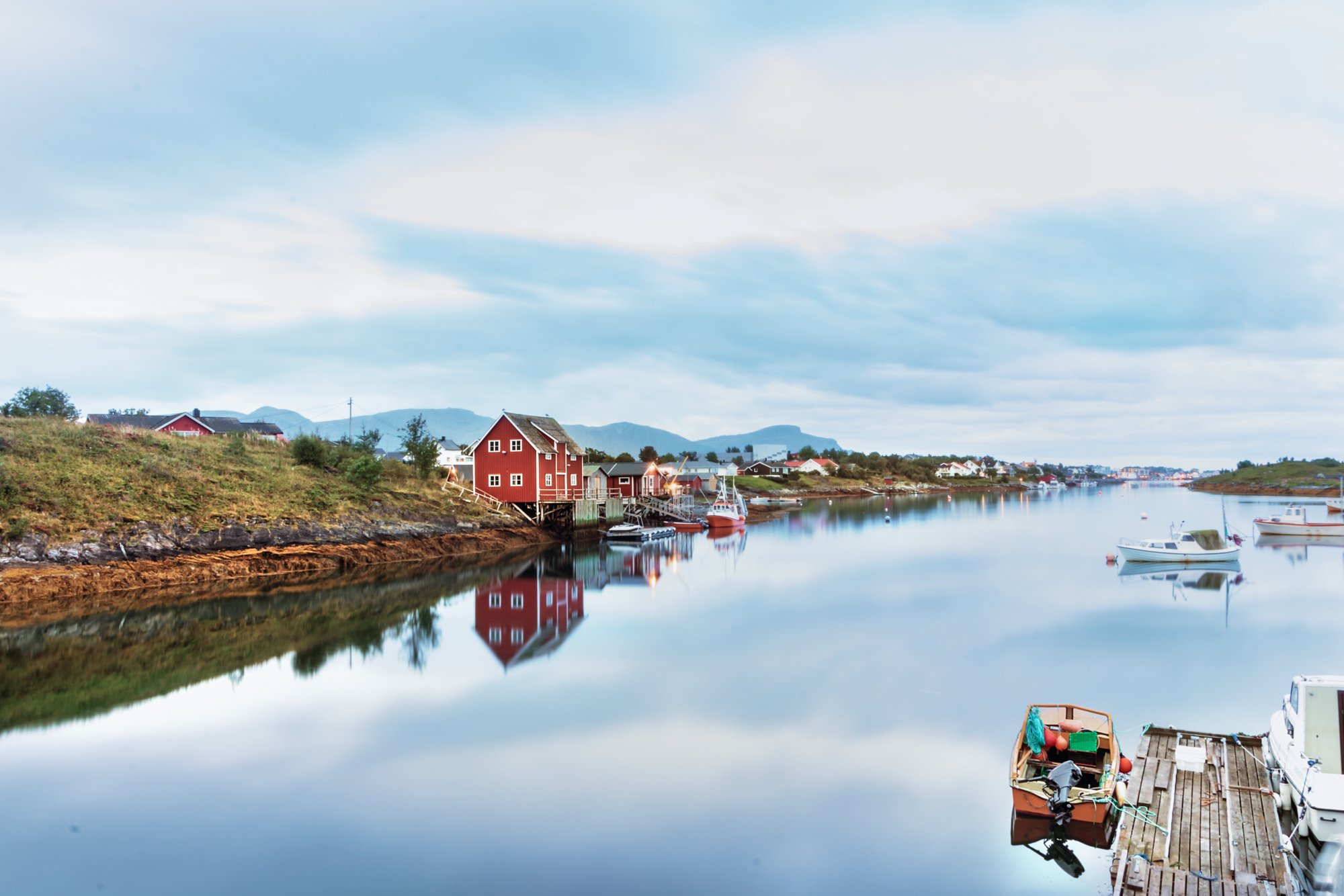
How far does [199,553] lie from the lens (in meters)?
35.1

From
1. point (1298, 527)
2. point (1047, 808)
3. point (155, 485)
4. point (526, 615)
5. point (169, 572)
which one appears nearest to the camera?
point (1047, 808)

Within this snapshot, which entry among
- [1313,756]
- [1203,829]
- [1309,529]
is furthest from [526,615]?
[1309,529]

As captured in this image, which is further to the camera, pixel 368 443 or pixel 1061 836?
pixel 368 443

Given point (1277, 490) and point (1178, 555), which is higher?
point (1277, 490)

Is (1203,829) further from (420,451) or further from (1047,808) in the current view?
(420,451)

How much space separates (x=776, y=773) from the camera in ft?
49.2

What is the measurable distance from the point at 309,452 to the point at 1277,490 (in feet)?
525

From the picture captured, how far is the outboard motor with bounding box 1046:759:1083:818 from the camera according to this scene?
12023 mm

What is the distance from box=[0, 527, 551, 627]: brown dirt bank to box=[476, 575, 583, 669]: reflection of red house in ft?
28.6

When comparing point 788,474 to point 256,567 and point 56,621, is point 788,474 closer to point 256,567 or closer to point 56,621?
point 256,567

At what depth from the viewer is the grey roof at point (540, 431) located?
55.6 metres

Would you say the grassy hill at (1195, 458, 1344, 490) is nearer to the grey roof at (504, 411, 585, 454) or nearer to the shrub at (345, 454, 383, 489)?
the grey roof at (504, 411, 585, 454)

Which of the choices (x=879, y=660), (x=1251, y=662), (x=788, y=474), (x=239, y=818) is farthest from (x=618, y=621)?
(x=788, y=474)

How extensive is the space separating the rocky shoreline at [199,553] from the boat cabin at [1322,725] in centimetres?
3342
